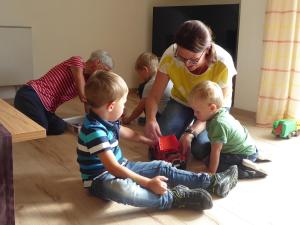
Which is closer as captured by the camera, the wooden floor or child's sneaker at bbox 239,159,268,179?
the wooden floor

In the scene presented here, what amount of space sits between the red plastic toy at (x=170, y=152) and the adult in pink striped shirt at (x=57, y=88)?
0.69 m

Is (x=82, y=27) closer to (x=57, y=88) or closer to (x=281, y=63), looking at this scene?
(x=57, y=88)

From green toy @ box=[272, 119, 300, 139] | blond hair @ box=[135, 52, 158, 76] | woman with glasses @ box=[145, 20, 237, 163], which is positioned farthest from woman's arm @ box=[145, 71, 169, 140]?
green toy @ box=[272, 119, 300, 139]

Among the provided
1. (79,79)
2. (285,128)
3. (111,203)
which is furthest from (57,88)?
(285,128)

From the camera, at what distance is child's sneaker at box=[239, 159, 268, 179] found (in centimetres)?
155

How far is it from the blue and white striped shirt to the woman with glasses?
1.12ft

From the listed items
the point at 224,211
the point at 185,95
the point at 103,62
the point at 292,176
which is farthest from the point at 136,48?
the point at 224,211

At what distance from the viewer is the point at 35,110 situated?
2029mm

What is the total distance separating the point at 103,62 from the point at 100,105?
3.02ft

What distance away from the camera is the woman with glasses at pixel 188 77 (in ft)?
4.78

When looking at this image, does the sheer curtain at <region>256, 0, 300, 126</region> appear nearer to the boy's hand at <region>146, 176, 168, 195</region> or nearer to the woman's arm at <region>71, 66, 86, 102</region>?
the woman's arm at <region>71, 66, 86, 102</region>

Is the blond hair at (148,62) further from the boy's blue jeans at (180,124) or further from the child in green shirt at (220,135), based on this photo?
the child in green shirt at (220,135)

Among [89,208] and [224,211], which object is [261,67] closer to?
[224,211]

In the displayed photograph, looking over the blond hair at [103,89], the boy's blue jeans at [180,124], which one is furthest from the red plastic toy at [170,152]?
the blond hair at [103,89]
